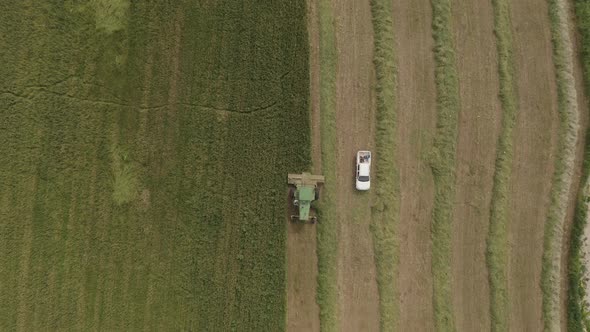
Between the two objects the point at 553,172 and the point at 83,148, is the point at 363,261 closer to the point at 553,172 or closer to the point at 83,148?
the point at 553,172

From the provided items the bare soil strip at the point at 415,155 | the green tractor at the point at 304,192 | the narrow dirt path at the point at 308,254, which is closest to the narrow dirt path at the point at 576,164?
the bare soil strip at the point at 415,155

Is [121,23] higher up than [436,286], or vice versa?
[121,23]

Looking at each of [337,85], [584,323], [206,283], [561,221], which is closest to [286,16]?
[337,85]

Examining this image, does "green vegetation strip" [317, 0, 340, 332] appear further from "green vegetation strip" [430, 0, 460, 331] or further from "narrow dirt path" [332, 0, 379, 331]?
"green vegetation strip" [430, 0, 460, 331]

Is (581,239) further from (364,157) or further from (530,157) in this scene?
(364,157)

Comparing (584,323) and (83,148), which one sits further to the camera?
(584,323)

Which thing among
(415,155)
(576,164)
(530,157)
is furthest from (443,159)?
(576,164)
